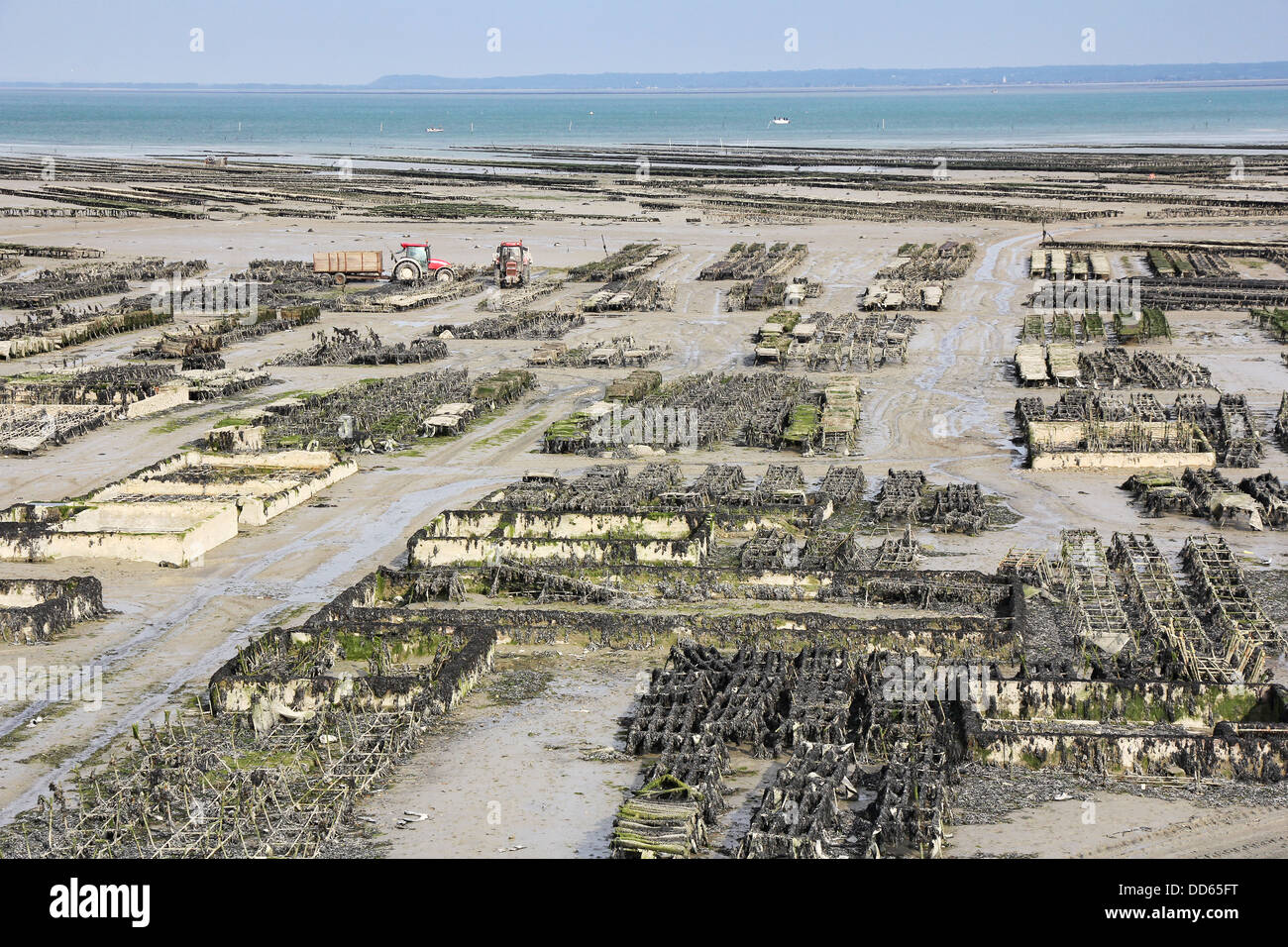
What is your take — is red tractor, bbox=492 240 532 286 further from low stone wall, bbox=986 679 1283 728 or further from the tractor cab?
low stone wall, bbox=986 679 1283 728

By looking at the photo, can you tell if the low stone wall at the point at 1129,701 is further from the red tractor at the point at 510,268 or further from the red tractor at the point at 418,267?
the red tractor at the point at 418,267

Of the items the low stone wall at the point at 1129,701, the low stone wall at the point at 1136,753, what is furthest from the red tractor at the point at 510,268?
the low stone wall at the point at 1136,753

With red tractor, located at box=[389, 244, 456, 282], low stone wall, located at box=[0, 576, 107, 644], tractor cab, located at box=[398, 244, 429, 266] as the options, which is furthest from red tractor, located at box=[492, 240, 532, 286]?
low stone wall, located at box=[0, 576, 107, 644]

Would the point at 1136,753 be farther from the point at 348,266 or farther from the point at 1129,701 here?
the point at 348,266

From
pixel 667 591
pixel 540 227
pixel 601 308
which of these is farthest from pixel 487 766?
pixel 540 227
